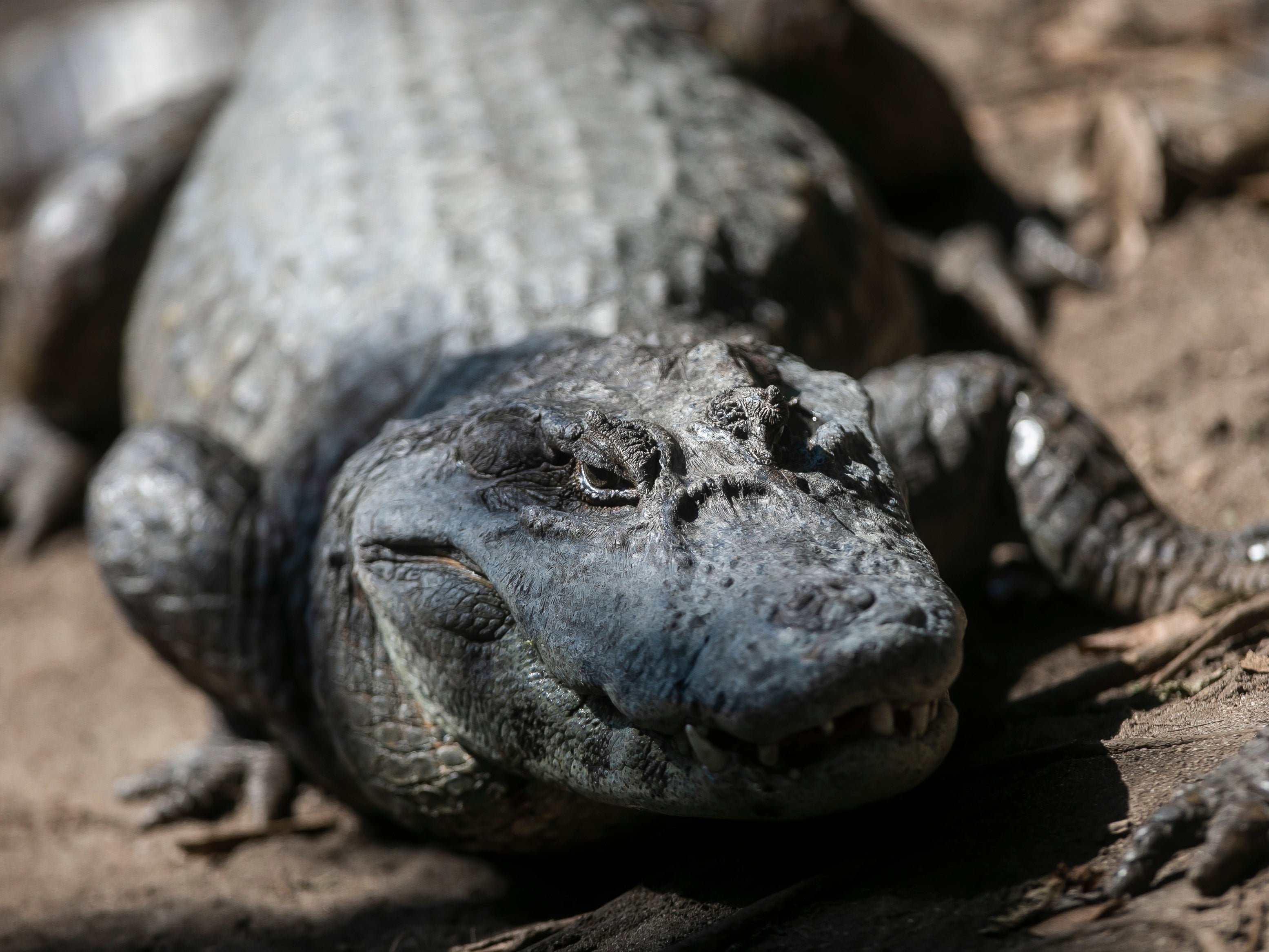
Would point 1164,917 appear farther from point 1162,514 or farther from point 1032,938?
point 1162,514

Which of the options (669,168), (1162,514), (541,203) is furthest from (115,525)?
(1162,514)

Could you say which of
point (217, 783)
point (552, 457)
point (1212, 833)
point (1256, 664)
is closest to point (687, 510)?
point (552, 457)

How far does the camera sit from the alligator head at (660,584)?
1692 millimetres

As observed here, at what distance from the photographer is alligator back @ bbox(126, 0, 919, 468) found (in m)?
3.11

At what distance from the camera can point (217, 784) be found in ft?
11.0

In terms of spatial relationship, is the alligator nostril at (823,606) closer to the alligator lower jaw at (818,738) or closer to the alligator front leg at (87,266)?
the alligator lower jaw at (818,738)

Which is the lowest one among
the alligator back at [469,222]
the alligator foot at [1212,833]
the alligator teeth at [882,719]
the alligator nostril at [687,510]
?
the alligator foot at [1212,833]

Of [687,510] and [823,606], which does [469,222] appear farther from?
[823,606]

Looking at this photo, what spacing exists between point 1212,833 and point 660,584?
89 centimetres

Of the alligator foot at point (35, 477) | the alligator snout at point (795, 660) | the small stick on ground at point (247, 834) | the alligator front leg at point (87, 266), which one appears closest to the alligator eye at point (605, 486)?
the alligator snout at point (795, 660)

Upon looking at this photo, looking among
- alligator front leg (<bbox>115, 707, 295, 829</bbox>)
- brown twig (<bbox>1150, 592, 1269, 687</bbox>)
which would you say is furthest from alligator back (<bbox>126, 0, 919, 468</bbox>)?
brown twig (<bbox>1150, 592, 1269, 687</bbox>)

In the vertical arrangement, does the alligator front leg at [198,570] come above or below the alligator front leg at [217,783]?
above

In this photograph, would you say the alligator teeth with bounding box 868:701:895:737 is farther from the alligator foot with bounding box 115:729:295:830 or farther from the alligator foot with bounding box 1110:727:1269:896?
the alligator foot with bounding box 115:729:295:830

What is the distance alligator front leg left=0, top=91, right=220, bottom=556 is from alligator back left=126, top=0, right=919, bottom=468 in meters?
0.20
